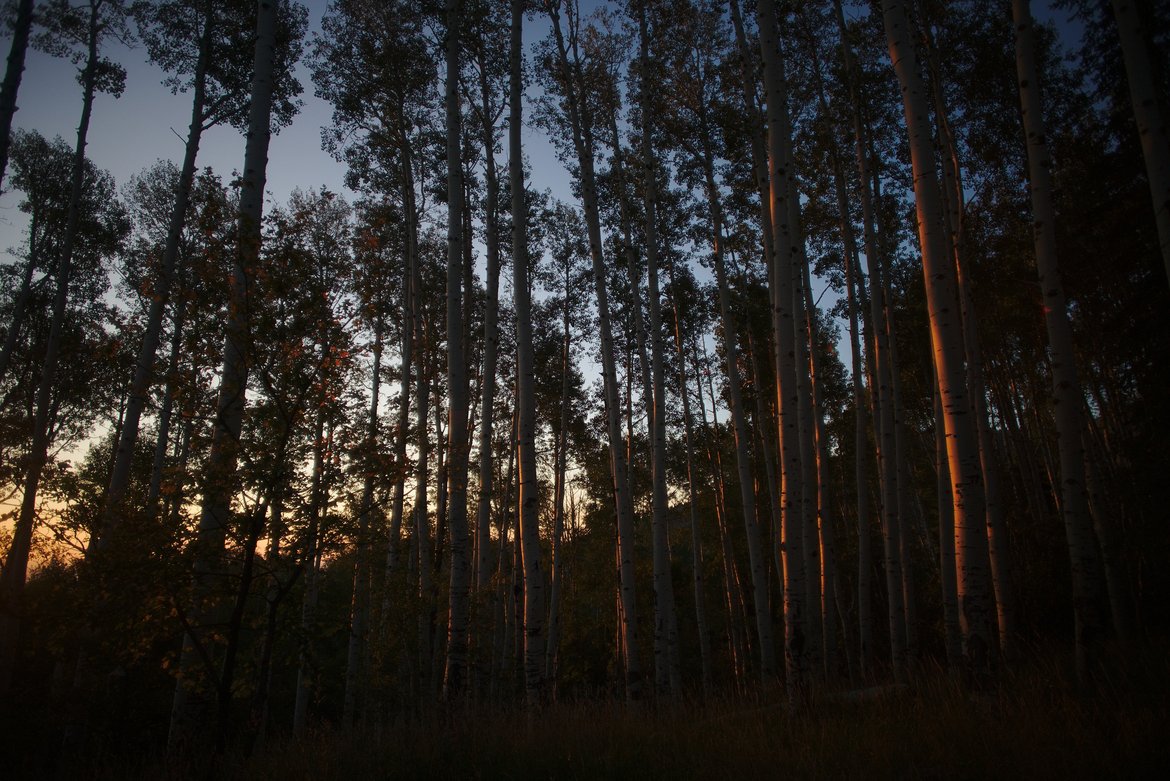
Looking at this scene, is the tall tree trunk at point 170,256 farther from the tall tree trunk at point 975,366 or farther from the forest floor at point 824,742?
the tall tree trunk at point 975,366

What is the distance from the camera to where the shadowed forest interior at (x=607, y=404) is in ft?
15.7

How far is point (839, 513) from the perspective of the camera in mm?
29094

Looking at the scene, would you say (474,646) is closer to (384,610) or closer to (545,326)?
(384,610)

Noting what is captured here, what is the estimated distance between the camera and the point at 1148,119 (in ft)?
21.1

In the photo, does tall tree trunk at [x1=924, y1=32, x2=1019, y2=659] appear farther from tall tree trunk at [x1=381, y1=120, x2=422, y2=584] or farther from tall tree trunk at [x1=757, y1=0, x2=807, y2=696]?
tall tree trunk at [x1=381, y1=120, x2=422, y2=584]

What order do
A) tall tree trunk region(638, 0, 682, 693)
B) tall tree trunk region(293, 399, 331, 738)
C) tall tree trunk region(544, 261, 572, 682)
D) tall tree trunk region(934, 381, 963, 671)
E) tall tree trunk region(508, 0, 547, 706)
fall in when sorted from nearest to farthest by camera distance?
1. tall tree trunk region(293, 399, 331, 738)
2. tall tree trunk region(508, 0, 547, 706)
3. tall tree trunk region(934, 381, 963, 671)
4. tall tree trunk region(638, 0, 682, 693)
5. tall tree trunk region(544, 261, 572, 682)

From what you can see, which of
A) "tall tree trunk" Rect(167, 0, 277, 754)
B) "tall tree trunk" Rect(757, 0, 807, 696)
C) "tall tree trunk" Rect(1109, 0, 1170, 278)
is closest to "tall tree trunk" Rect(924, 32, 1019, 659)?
"tall tree trunk" Rect(757, 0, 807, 696)

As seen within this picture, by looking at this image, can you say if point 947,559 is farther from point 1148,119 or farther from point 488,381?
point 488,381

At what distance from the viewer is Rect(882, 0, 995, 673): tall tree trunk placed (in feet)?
15.3

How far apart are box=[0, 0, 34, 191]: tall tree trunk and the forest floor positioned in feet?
29.6

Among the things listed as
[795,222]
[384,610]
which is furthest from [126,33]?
[795,222]

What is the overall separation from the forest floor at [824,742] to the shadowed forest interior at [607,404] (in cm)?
5

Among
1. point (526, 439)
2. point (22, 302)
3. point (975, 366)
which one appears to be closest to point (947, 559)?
point (975, 366)

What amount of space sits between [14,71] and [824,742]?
1355cm
